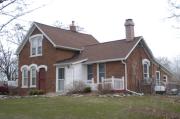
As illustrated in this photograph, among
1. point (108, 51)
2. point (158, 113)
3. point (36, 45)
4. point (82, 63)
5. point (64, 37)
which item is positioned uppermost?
point (64, 37)

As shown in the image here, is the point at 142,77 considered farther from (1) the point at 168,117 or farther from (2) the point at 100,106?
(1) the point at 168,117

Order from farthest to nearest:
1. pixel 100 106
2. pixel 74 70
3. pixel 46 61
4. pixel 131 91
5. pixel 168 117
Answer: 1. pixel 46 61
2. pixel 74 70
3. pixel 131 91
4. pixel 100 106
5. pixel 168 117

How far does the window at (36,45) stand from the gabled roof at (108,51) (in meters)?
3.97

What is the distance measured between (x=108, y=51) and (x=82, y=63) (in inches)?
Answer: 99.0

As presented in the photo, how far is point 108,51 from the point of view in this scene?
99.1 feet

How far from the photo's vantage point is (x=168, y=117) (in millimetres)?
14219

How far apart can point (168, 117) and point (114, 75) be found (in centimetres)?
1450

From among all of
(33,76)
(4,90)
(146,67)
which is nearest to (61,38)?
(33,76)

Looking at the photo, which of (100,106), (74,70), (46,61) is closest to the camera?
(100,106)

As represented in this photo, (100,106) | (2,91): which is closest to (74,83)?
(2,91)

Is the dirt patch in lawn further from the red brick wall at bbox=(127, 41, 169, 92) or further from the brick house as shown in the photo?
the red brick wall at bbox=(127, 41, 169, 92)

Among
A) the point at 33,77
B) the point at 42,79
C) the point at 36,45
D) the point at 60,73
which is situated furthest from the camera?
the point at 36,45

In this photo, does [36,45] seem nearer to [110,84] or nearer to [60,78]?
[60,78]

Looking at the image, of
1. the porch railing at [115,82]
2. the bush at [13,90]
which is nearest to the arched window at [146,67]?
the porch railing at [115,82]
